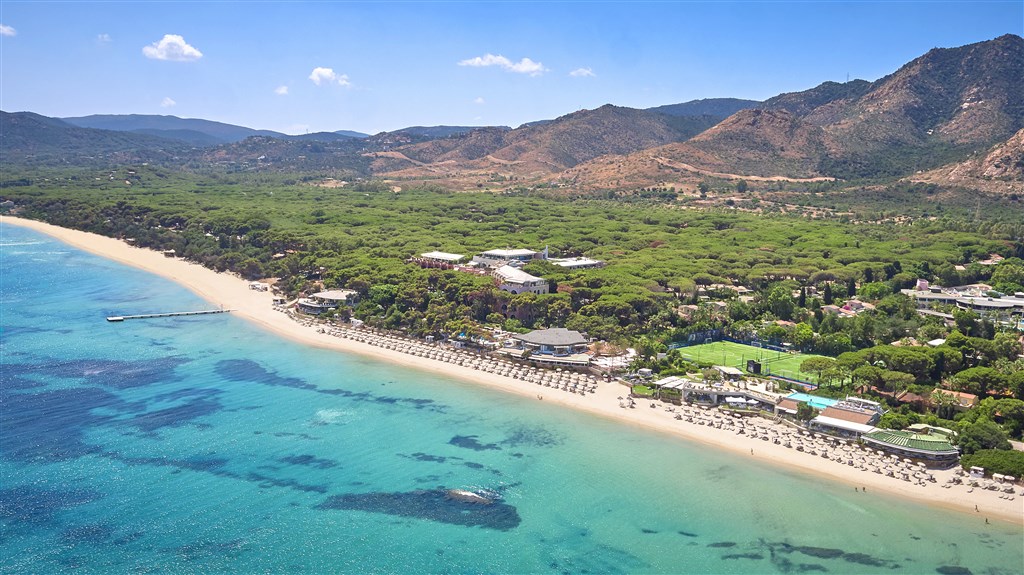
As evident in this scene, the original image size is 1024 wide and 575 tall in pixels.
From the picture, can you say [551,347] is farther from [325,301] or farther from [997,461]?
[997,461]

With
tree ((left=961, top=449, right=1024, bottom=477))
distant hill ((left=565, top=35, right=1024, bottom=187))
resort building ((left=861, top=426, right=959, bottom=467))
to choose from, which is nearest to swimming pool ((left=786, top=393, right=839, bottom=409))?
resort building ((left=861, top=426, right=959, bottom=467))

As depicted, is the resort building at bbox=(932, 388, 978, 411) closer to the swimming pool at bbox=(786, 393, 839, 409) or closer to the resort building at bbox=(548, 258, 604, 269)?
the swimming pool at bbox=(786, 393, 839, 409)

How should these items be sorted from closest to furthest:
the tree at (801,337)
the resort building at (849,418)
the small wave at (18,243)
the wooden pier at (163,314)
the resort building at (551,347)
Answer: the resort building at (849,418), the resort building at (551,347), the tree at (801,337), the wooden pier at (163,314), the small wave at (18,243)

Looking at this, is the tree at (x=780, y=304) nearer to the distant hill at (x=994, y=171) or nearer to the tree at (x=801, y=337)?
the tree at (x=801, y=337)

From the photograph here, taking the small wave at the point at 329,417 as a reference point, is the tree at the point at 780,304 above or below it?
above

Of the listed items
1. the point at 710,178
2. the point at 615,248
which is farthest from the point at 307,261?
the point at 710,178

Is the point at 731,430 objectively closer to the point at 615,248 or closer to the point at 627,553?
the point at 627,553

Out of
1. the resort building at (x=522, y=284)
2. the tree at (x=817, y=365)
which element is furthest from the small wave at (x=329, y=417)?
the tree at (x=817, y=365)
